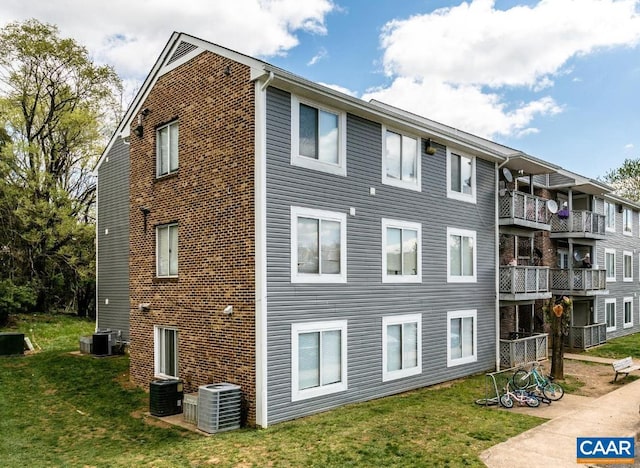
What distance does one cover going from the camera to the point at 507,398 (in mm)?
13062

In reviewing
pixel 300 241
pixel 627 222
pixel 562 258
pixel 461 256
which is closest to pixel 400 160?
pixel 461 256

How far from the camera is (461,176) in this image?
57.7 feet

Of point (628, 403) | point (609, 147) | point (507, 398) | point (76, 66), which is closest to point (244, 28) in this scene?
point (76, 66)

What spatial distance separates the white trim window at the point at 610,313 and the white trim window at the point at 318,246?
2171 cm

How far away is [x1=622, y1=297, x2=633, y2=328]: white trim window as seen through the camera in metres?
31.3

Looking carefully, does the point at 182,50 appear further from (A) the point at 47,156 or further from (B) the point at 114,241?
(A) the point at 47,156

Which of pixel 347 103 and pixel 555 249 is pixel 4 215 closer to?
pixel 347 103

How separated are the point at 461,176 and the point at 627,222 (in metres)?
20.4

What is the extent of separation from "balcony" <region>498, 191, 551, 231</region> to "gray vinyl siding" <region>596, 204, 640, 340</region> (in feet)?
31.9

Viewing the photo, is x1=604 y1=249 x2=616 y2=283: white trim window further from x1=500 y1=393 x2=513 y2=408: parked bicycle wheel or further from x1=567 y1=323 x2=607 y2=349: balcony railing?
x1=500 y1=393 x2=513 y2=408: parked bicycle wheel

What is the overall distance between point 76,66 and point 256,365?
91.0 ft

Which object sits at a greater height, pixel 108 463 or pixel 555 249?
pixel 555 249

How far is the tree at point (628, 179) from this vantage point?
163ft

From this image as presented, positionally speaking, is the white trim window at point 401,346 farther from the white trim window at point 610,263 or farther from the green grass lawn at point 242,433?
the white trim window at point 610,263
